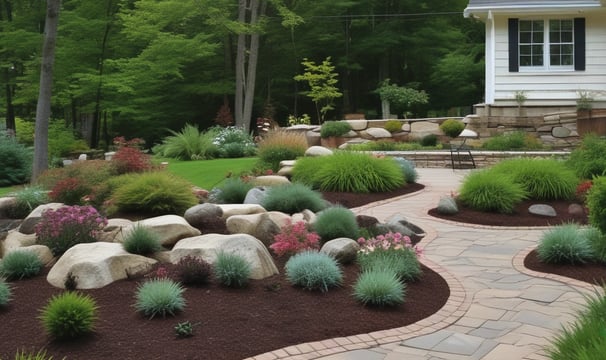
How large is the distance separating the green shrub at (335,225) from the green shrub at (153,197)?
203cm

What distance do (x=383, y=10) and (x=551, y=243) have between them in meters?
23.1

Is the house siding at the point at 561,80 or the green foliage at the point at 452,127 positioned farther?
the green foliage at the point at 452,127

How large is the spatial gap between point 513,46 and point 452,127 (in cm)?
276

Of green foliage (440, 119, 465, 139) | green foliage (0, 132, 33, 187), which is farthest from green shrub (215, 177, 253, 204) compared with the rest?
green foliage (440, 119, 465, 139)

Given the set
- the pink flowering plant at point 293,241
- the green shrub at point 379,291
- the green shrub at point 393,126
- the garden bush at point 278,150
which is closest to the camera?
the green shrub at point 379,291

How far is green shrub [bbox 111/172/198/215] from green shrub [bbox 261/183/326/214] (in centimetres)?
102

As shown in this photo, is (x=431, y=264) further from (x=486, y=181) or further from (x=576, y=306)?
(x=486, y=181)

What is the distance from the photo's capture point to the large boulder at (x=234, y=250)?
5.53 metres

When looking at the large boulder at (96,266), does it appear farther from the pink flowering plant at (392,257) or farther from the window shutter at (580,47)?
the window shutter at (580,47)

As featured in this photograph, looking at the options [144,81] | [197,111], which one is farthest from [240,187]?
[197,111]

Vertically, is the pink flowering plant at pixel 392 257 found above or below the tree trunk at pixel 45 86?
below

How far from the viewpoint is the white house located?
16.5m

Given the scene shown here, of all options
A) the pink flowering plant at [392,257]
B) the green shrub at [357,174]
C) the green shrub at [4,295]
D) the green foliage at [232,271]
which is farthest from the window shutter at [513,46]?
the green shrub at [4,295]

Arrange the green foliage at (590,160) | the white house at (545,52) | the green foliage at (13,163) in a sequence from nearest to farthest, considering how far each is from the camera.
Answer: the green foliage at (590,160)
the green foliage at (13,163)
the white house at (545,52)
